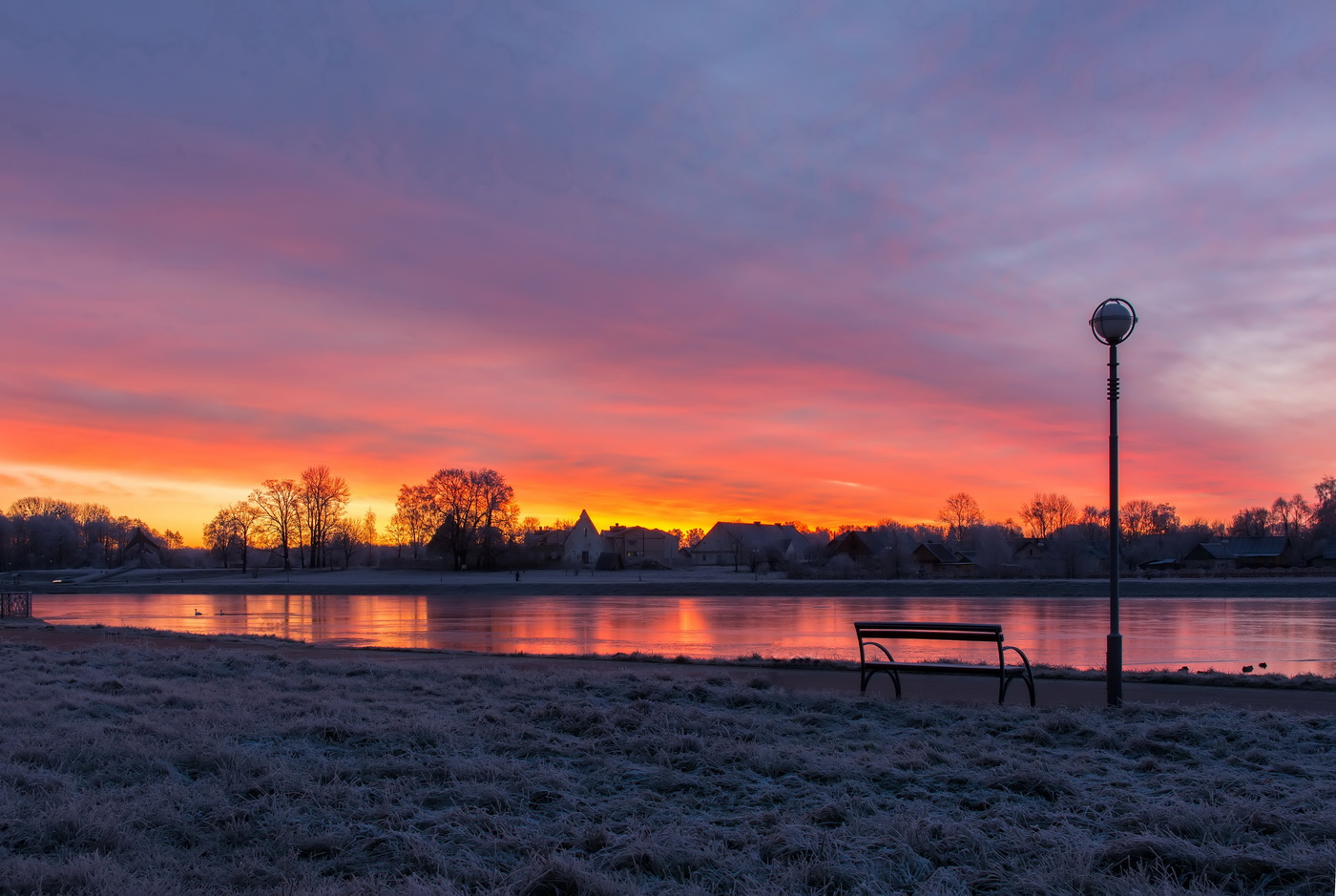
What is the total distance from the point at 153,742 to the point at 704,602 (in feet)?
140

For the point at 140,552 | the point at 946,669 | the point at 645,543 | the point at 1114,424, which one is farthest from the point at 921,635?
the point at 140,552

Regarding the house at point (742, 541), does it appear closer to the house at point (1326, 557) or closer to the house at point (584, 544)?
the house at point (584, 544)

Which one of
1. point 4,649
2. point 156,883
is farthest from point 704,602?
point 156,883

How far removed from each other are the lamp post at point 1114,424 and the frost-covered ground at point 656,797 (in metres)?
0.74

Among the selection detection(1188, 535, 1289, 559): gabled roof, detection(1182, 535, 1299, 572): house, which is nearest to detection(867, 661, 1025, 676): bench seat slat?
detection(1182, 535, 1299, 572): house

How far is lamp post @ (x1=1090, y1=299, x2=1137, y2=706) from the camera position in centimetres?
1048

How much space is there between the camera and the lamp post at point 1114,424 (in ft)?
34.4

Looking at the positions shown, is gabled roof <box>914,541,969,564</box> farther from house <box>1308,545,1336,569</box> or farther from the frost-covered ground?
the frost-covered ground

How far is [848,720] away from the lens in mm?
9391

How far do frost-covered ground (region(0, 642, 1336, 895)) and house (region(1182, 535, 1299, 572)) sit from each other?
10607 cm

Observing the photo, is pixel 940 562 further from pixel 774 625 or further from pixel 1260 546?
pixel 774 625

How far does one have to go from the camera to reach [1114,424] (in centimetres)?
1109

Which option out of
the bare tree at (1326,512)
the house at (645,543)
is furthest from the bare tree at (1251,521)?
the house at (645,543)

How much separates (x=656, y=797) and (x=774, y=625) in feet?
82.9
